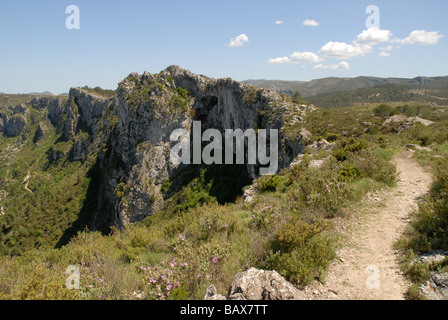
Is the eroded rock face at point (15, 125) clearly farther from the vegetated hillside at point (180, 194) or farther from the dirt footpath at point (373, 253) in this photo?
the dirt footpath at point (373, 253)

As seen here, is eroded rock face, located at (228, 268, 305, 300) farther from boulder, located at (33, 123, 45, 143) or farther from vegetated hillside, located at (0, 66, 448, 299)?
boulder, located at (33, 123, 45, 143)

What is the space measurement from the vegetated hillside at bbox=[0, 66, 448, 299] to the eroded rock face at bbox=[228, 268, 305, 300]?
0.38 meters

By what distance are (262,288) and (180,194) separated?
3536cm

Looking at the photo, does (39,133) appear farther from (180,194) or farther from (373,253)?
(373,253)

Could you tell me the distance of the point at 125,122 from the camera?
4416cm

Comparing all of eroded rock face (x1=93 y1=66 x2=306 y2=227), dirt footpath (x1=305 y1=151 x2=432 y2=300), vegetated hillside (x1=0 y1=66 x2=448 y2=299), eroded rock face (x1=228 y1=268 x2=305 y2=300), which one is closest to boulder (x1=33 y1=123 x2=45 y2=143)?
vegetated hillside (x1=0 y1=66 x2=448 y2=299)

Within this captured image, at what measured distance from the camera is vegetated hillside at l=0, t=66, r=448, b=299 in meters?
3.89

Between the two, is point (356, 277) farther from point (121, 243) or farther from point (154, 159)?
point (154, 159)

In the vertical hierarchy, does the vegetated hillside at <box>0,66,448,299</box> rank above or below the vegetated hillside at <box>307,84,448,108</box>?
below

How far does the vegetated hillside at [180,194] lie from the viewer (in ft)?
12.8

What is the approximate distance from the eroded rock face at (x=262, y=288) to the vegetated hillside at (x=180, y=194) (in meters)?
0.38

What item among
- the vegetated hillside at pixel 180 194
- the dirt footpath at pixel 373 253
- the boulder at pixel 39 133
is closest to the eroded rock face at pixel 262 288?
the vegetated hillside at pixel 180 194

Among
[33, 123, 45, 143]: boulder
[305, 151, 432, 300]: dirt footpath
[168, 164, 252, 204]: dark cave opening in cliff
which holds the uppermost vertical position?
[33, 123, 45, 143]: boulder

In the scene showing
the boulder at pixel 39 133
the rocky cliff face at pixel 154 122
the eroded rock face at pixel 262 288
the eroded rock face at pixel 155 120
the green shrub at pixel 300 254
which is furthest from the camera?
the boulder at pixel 39 133
